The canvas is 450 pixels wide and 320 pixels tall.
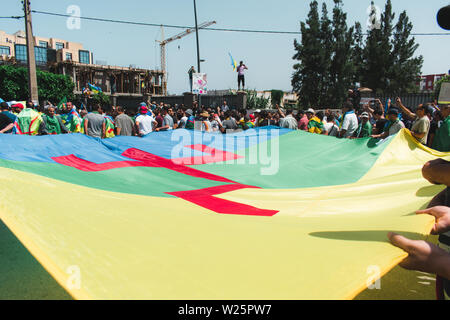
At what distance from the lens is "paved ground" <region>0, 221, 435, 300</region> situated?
2.16 m

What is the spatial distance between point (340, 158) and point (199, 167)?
2.43 metres

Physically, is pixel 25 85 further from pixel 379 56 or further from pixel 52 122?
pixel 379 56

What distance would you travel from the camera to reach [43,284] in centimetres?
227

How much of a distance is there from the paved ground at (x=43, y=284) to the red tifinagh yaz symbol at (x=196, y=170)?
0.99 metres

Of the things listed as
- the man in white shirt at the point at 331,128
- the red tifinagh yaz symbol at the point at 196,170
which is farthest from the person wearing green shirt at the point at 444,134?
the red tifinagh yaz symbol at the point at 196,170

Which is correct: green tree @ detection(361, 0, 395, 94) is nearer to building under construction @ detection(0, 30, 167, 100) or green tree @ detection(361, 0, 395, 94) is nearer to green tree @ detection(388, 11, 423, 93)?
green tree @ detection(388, 11, 423, 93)

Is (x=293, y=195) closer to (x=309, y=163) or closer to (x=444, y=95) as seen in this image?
(x=309, y=163)

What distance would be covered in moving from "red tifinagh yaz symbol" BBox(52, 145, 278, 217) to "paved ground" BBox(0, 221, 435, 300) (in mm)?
989

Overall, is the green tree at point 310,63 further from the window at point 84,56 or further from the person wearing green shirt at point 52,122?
the window at point 84,56

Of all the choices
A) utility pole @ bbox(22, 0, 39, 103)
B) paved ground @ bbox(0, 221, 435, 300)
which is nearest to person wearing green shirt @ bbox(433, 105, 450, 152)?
paved ground @ bbox(0, 221, 435, 300)

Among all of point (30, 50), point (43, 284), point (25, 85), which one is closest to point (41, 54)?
point (25, 85)

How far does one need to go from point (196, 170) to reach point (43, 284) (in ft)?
9.28

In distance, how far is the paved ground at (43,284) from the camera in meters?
2.16

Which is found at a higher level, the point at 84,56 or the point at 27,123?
the point at 84,56
